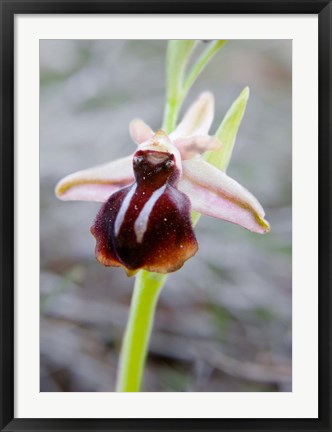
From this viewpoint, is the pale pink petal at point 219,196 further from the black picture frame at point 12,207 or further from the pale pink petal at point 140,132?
the black picture frame at point 12,207

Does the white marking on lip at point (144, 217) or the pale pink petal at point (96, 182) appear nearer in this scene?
the white marking on lip at point (144, 217)

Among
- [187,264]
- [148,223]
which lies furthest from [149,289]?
[187,264]

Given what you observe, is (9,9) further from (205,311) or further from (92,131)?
(205,311)

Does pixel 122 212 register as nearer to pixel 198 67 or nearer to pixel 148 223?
pixel 148 223

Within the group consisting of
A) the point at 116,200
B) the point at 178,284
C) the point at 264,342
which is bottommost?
the point at 264,342

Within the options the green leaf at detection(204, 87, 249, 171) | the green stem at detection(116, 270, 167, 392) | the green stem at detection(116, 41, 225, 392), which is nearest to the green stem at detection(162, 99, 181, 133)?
the green stem at detection(116, 41, 225, 392)

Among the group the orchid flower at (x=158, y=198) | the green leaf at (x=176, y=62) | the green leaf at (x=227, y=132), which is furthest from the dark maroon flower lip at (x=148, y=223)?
the green leaf at (x=176, y=62)

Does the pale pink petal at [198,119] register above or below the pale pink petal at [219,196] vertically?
above

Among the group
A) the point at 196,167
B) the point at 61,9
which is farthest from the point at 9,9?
the point at 196,167
